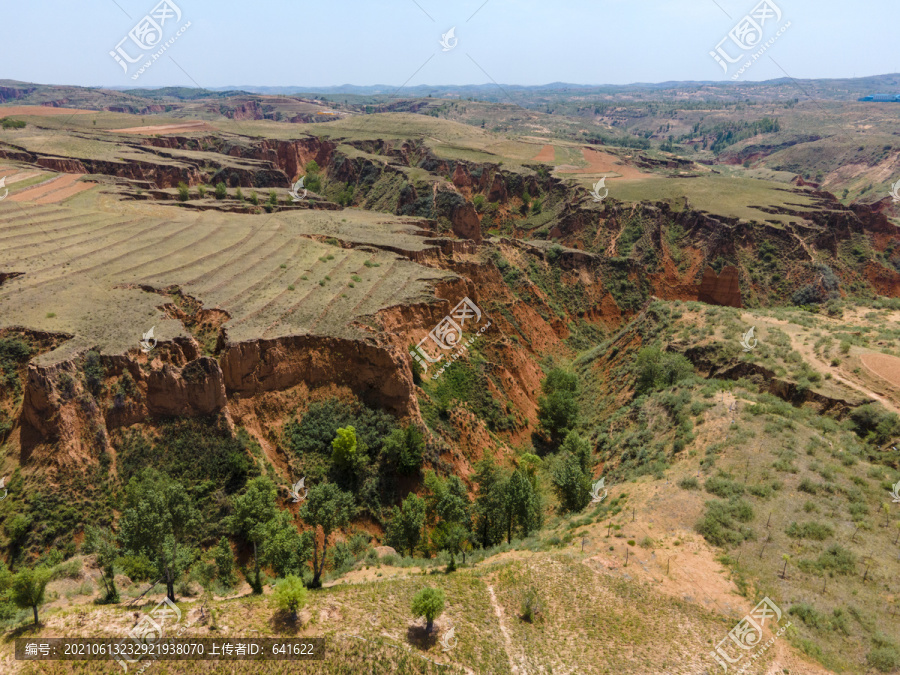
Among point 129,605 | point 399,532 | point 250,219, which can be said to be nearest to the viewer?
point 129,605

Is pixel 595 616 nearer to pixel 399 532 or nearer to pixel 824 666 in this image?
pixel 824 666

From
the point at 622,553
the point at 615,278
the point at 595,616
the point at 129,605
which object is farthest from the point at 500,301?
the point at 129,605

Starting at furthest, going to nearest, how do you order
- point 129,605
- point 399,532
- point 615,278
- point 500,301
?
point 615,278, point 500,301, point 399,532, point 129,605
